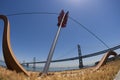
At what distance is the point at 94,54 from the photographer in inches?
742

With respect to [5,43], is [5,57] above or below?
below

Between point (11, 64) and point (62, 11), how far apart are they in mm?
6569

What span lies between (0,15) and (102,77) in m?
5.88

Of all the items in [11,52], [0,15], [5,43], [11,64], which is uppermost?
[0,15]

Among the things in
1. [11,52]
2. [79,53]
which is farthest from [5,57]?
[79,53]

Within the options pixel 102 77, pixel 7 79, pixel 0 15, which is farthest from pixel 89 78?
pixel 0 15

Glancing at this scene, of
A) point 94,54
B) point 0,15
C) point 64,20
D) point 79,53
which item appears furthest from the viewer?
point 79,53

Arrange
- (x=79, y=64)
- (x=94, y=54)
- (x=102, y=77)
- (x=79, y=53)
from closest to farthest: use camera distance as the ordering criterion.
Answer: (x=102, y=77)
(x=94, y=54)
(x=79, y=64)
(x=79, y=53)

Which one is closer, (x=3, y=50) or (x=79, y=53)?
(x=3, y=50)

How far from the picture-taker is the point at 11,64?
7.91 metres

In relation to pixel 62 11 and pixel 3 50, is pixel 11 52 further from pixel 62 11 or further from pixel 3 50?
pixel 62 11

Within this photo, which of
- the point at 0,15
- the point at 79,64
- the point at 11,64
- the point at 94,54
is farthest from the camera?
the point at 79,64

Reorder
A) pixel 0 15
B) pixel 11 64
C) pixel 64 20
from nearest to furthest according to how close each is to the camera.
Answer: pixel 11 64 < pixel 0 15 < pixel 64 20

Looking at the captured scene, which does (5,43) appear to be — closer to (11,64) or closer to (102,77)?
(11,64)
